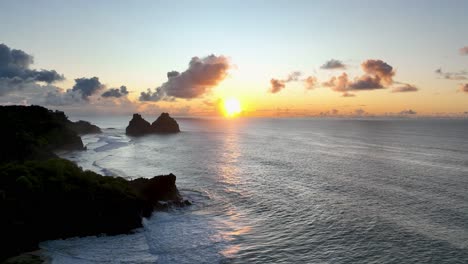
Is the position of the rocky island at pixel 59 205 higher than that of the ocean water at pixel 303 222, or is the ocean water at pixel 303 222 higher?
the rocky island at pixel 59 205

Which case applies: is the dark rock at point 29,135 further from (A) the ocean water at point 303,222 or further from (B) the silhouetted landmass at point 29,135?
(A) the ocean water at point 303,222

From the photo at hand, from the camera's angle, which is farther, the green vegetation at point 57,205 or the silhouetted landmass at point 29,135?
the silhouetted landmass at point 29,135

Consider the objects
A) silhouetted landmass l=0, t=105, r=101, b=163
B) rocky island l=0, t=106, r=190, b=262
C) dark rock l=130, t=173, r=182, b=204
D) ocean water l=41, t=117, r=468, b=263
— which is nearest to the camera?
rocky island l=0, t=106, r=190, b=262

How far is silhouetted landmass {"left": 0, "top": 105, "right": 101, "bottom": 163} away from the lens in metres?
71.0

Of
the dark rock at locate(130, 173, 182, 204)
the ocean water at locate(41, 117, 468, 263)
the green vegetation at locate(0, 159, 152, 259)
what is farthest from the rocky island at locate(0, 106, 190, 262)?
the ocean water at locate(41, 117, 468, 263)

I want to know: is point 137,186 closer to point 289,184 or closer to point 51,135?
point 289,184

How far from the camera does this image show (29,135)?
79.8 m

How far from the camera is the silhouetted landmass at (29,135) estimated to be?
2795 inches

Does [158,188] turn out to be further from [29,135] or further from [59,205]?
[29,135]

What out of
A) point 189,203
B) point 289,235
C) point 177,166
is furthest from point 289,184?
point 177,166

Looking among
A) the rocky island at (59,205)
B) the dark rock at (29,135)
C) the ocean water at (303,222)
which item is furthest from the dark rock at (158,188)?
the dark rock at (29,135)

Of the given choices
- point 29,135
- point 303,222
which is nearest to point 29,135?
point 29,135

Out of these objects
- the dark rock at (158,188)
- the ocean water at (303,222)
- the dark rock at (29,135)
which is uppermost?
the dark rock at (29,135)

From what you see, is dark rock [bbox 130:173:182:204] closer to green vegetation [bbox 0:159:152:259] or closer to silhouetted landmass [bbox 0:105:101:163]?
green vegetation [bbox 0:159:152:259]
